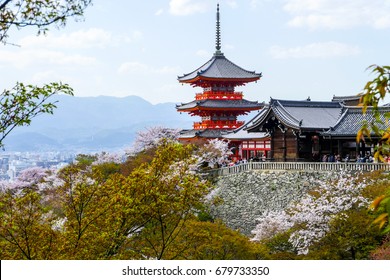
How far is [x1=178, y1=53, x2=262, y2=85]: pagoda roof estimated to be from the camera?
43.2 m

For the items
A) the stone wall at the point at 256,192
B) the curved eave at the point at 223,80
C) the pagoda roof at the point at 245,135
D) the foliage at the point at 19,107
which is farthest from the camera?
the curved eave at the point at 223,80

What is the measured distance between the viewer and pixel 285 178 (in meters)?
28.6

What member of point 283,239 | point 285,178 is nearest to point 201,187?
point 283,239

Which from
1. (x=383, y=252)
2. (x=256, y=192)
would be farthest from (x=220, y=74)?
(x=383, y=252)

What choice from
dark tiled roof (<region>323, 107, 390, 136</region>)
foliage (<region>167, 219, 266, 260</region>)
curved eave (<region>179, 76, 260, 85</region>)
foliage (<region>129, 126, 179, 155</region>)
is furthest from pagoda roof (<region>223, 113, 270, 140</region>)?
foliage (<region>167, 219, 266, 260</region>)

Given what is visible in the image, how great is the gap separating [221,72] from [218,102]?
2.78m

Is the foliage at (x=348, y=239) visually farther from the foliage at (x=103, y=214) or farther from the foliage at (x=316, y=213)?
the foliage at (x=103, y=214)

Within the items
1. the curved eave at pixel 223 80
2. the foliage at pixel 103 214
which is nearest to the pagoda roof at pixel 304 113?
the curved eave at pixel 223 80

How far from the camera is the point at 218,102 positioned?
42625 millimetres

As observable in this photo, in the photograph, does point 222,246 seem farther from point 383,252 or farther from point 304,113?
point 304,113

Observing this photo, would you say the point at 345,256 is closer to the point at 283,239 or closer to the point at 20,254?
the point at 283,239

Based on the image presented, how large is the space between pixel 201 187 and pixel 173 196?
0.58 metres

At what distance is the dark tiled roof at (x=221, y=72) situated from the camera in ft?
143

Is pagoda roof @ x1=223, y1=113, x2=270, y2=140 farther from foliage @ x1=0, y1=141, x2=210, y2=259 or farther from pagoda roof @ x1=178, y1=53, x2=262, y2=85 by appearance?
foliage @ x1=0, y1=141, x2=210, y2=259
